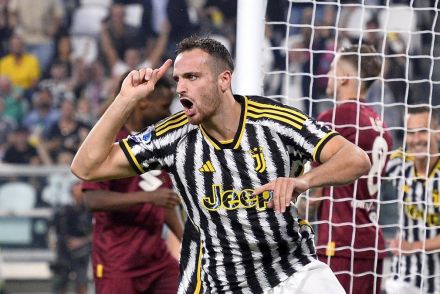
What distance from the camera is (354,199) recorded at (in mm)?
5996

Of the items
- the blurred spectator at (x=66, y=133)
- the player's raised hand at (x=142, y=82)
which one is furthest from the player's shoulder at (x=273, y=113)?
the blurred spectator at (x=66, y=133)

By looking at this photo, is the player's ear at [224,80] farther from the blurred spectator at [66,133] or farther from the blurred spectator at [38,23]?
the blurred spectator at [38,23]

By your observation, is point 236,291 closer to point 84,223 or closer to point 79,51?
point 84,223

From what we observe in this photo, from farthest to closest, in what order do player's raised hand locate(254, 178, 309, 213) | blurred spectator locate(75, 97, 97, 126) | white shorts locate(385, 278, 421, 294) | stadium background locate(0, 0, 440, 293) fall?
blurred spectator locate(75, 97, 97, 126) → stadium background locate(0, 0, 440, 293) → white shorts locate(385, 278, 421, 294) → player's raised hand locate(254, 178, 309, 213)

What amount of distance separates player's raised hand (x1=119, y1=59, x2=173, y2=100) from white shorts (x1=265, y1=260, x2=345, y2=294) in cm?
107

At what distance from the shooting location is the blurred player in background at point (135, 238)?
19.2 ft

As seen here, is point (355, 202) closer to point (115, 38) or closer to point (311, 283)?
point (311, 283)

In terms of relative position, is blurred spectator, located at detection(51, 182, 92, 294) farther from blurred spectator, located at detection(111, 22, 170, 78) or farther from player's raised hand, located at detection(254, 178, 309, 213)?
player's raised hand, located at detection(254, 178, 309, 213)

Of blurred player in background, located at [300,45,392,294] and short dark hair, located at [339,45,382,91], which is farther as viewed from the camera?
short dark hair, located at [339,45,382,91]

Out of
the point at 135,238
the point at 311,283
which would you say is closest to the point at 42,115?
the point at 135,238

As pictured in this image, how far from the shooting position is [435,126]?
748 centimetres

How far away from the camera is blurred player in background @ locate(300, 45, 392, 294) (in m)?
5.94

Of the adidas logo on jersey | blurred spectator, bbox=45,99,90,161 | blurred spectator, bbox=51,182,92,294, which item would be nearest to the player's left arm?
the adidas logo on jersey

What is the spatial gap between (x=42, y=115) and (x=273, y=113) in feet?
23.9
